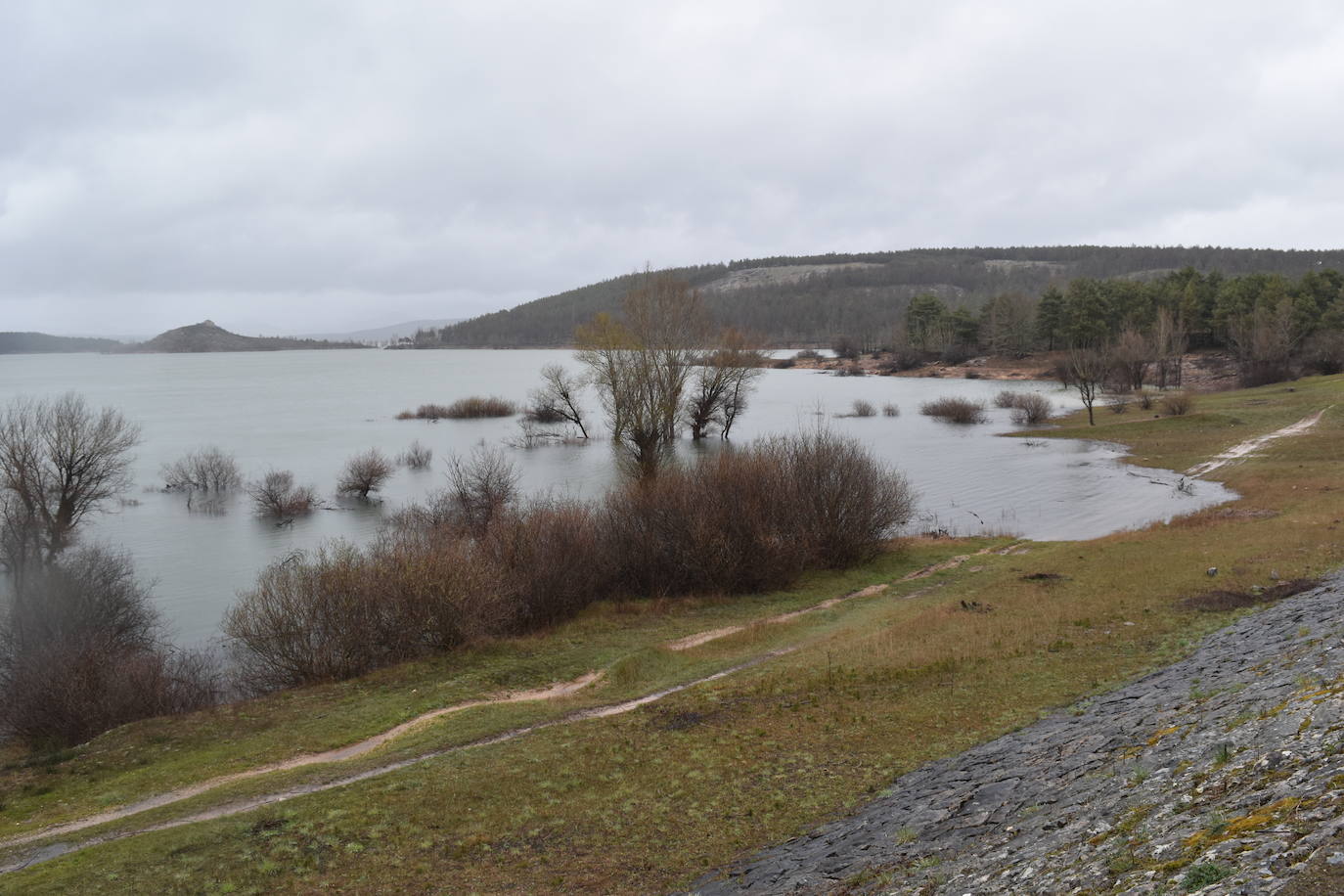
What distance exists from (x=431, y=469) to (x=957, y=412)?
52.0 meters

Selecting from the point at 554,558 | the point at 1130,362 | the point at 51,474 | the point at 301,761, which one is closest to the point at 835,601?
the point at 554,558

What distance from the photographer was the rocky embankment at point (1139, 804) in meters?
5.38

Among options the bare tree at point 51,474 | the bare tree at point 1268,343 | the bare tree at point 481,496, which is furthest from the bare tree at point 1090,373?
the bare tree at point 51,474

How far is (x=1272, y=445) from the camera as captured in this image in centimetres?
5084

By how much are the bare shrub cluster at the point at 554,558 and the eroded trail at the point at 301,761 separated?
190 inches

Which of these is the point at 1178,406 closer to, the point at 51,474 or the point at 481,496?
the point at 481,496

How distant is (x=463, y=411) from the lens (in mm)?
91500

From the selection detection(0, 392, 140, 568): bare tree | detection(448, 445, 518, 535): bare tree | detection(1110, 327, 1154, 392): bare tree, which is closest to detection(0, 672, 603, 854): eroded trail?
detection(448, 445, 518, 535): bare tree

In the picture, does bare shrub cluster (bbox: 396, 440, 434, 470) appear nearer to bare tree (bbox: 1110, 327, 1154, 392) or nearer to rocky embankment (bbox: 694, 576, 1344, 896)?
rocky embankment (bbox: 694, 576, 1344, 896)

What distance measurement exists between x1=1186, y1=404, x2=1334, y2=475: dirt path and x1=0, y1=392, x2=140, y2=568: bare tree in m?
58.8

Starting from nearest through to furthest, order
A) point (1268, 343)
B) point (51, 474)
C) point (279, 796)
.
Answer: point (279, 796), point (51, 474), point (1268, 343)

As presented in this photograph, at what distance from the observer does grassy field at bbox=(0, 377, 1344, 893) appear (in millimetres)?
10945

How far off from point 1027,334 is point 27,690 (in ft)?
471

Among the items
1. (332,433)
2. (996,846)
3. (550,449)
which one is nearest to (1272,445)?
(550,449)
